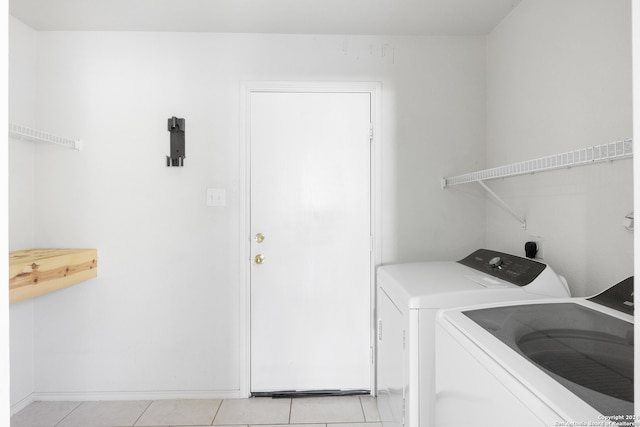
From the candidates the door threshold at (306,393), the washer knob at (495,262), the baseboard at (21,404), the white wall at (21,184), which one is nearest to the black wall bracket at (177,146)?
the white wall at (21,184)

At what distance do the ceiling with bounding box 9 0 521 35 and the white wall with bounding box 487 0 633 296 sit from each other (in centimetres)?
30

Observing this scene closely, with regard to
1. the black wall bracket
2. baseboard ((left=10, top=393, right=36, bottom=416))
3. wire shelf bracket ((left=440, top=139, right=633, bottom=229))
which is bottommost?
baseboard ((left=10, top=393, right=36, bottom=416))

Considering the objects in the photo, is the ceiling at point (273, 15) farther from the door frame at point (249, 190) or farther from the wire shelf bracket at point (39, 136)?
the wire shelf bracket at point (39, 136)

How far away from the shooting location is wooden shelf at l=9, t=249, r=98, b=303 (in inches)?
A: 66.4

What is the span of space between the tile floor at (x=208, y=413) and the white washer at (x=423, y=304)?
0.91 ft

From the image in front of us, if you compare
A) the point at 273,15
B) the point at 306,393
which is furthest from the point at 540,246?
the point at 273,15

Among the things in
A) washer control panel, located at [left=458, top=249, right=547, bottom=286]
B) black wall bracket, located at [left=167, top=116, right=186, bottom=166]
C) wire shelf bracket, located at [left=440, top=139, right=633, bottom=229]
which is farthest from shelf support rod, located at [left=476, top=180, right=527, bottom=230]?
black wall bracket, located at [left=167, top=116, right=186, bottom=166]

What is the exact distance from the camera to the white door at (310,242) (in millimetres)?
2277

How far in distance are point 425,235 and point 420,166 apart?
1.52 feet

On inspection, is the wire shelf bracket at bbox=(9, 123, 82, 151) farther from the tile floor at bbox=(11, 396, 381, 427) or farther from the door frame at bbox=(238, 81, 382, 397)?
the tile floor at bbox=(11, 396, 381, 427)

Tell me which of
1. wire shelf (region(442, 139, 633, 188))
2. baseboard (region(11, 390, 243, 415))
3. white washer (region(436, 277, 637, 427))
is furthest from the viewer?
baseboard (region(11, 390, 243, 415))

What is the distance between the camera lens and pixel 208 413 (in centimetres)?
209

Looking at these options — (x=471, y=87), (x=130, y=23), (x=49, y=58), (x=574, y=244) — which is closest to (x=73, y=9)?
(x=130, y=23)

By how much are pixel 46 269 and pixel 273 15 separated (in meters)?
1.90
